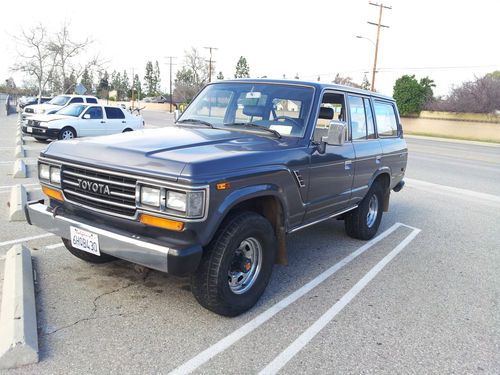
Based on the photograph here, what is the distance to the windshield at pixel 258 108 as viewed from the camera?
14.3 ft

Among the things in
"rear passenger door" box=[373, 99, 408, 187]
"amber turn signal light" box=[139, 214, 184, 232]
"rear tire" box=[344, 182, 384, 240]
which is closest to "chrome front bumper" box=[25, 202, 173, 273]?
"amber turn signal light" box=[139, 214, 184, 232]

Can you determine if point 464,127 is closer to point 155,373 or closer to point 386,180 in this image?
point 386,180

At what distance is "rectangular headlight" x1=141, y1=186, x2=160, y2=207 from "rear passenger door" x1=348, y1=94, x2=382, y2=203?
283cm

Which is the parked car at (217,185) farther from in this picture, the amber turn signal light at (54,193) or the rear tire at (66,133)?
the rear tire at (66,133)

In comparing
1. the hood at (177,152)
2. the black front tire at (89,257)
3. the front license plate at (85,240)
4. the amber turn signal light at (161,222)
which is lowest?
the black front tire at (89,257)

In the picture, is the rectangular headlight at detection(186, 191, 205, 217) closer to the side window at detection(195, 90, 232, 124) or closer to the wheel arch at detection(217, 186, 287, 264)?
the wheel arch at detection(217, 186, 287, 264)

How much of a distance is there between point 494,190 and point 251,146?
31.0 feet

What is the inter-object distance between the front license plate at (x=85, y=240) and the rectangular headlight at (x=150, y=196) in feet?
1.70

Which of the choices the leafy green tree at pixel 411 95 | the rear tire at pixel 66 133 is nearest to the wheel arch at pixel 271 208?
the rear tire at pixel 66 133

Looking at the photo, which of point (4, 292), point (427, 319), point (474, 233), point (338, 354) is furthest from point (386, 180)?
point (4, 292)

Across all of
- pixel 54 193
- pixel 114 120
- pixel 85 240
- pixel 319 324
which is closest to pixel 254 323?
Answer: pixel 319 324

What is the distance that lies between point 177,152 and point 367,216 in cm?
351

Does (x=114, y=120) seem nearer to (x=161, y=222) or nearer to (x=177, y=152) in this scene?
(x=177, y=152)

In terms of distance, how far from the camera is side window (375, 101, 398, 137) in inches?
235
